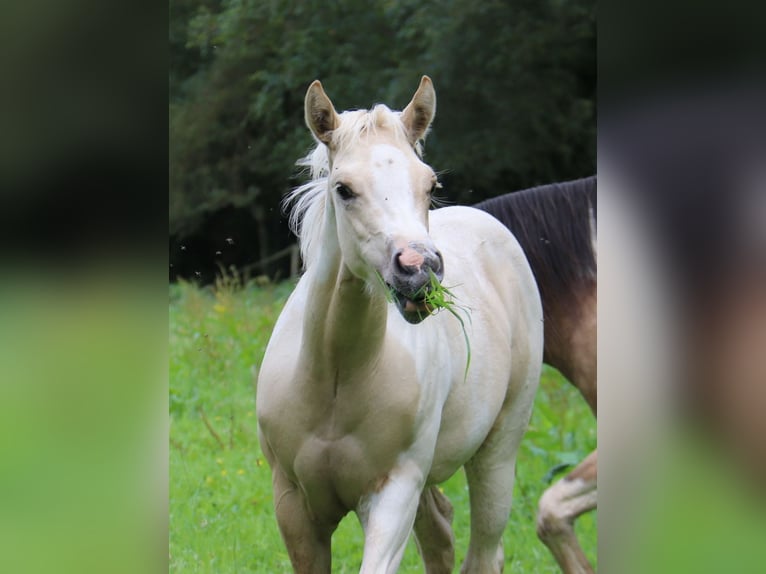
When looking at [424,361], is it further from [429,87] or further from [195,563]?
[195,563]

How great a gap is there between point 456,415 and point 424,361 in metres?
0.38

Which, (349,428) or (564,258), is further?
(564,258)

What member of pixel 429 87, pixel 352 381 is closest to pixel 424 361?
pixel 352 381

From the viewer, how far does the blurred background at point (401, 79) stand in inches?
335

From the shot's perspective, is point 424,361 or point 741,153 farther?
point 424,361

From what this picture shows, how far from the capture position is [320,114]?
2.85 meters

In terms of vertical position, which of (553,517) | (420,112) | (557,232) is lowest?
(553,517)

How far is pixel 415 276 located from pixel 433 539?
1.89 m

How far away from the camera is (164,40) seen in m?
1.29

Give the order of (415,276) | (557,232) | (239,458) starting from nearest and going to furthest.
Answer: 1. (415,276)
2. (557,232)
3. (239,458)

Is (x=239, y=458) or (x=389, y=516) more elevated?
(x=389, y=516)

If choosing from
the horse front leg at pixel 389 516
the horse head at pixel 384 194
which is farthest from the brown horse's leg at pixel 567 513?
the horse head at pixel 384 194

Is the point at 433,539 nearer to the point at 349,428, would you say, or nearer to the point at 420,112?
the point at 349,428

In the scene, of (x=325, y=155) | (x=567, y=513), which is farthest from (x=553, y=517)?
(x=325, y=155)
